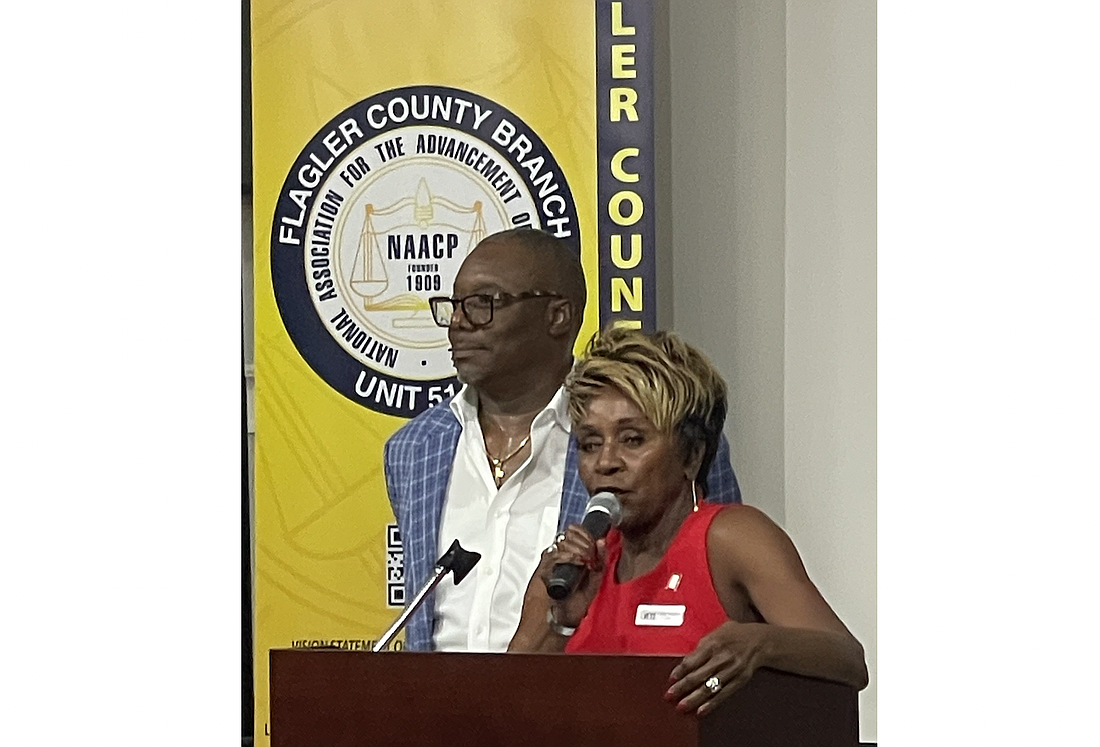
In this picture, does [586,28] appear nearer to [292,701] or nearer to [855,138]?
[855,138]

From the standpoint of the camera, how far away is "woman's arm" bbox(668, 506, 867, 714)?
4.70ft

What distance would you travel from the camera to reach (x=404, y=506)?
2.52 m

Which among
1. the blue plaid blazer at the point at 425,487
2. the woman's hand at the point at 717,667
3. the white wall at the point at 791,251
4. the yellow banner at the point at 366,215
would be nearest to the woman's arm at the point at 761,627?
the woman's hand at the point at 717,667

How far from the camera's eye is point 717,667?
1.44 metres

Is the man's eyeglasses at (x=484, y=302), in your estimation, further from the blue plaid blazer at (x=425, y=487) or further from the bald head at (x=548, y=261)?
the blue plaid blazer at (x=425, y=487)

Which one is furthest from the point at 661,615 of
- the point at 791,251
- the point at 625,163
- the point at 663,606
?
the point at 791,251

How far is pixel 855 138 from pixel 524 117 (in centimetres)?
76

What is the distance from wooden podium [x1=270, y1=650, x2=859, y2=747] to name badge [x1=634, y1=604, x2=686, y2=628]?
27 cm

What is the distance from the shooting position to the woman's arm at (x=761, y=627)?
4.70 ft

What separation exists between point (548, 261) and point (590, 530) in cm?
75

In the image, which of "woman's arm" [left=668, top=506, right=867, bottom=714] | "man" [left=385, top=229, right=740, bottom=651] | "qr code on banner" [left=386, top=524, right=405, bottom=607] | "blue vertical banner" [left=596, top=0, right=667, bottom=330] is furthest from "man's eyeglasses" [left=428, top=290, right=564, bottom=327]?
"woman's arm" [left=668, top=506, right=867, bottom=714]

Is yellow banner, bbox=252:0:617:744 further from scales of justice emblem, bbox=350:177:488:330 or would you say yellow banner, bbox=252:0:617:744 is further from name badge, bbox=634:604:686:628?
name badge, bbox=634:604:686:628

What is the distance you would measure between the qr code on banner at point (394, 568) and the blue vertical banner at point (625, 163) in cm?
52
